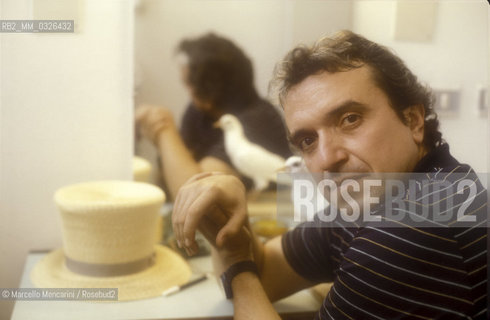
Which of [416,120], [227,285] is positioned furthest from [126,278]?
[416,120]

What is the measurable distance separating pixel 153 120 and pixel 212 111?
12cm

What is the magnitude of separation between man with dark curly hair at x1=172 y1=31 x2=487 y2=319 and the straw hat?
15cm

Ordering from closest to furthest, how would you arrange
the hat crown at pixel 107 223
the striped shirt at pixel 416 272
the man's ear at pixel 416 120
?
the striped shirt at pixel 416 272, the man's ear at pixel 416 120, the hat crown at pixel 107 223

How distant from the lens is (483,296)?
583 millimetres

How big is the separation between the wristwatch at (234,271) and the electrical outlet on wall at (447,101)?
1.27 ft

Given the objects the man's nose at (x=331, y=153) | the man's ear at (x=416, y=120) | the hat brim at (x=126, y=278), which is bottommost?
the hat brim at (x=126, y=278)

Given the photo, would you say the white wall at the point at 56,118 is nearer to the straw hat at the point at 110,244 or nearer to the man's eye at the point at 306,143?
the straw hat at the point at 110,244

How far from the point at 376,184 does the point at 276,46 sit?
0.29m

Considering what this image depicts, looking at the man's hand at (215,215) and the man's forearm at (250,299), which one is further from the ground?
the man's hand at (215,215)

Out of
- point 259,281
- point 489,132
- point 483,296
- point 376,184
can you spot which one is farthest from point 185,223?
point 489,132

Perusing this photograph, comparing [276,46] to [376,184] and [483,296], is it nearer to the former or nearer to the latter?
[376,184]

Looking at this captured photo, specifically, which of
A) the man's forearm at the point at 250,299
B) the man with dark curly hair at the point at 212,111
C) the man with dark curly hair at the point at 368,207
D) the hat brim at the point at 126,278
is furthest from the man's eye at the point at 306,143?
the hat brim at the point at 126,278

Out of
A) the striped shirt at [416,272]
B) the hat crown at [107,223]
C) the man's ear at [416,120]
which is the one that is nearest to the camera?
the striped shirt at [416,272]

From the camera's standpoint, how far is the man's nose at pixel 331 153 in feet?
2.16
